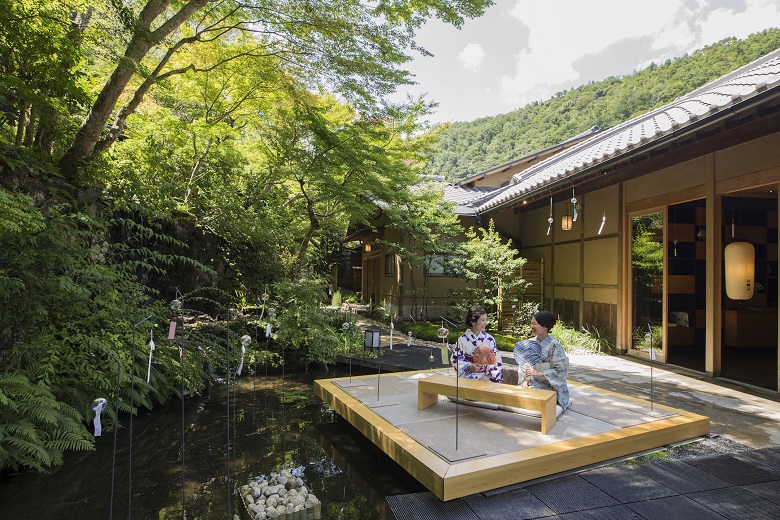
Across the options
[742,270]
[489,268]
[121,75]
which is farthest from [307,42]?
[742,270]

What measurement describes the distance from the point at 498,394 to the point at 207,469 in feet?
9.41

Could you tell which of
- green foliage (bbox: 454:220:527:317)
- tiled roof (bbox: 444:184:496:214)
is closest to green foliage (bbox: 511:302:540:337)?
green foliage (bbox: 454:220:527:317)

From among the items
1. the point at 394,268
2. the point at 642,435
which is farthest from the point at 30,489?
→ the point at 394,268

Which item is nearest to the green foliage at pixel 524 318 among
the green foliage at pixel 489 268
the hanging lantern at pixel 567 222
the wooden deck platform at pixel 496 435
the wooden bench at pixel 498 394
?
the green foliage at pixel 489 268

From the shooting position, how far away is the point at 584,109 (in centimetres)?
2911

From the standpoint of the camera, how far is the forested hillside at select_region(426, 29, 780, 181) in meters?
20.9

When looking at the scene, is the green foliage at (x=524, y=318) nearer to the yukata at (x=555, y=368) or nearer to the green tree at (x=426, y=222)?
the green tree at (x=426, y=222)

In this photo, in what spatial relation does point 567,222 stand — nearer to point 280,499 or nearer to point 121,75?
point 280,499

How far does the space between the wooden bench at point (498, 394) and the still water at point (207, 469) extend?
888 millimetres

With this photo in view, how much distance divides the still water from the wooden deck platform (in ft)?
1.16

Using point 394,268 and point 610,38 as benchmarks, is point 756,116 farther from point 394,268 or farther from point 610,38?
point 610,38

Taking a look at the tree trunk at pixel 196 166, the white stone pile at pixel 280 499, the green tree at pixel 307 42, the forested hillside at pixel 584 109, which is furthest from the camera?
the forested hillside at pixel 584 109

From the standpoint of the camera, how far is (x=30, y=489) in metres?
3.59

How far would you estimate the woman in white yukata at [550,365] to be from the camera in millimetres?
4434
